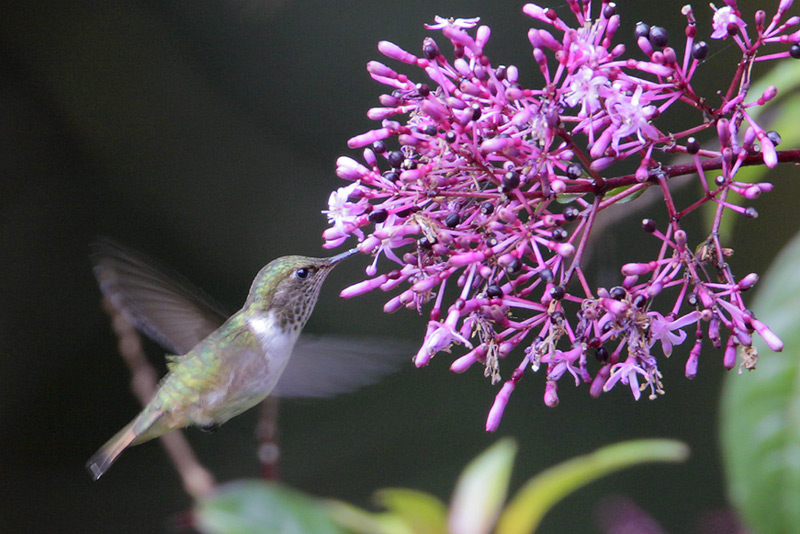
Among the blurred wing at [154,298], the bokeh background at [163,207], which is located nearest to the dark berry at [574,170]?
the blurred wing at [154,298]

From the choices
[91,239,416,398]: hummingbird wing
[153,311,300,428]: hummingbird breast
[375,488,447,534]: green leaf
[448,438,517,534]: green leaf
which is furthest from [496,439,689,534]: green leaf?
[153,311,300,428]: hummingbird breast

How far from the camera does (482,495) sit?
5.96 ft

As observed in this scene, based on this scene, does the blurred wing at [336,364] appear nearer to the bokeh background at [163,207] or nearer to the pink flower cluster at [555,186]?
the pink flower cluster at [555,186]

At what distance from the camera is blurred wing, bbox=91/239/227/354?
1.38 metres

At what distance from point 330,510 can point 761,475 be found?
943 mm

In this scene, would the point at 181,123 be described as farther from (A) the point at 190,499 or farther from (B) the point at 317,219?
(A) the point at 190,499

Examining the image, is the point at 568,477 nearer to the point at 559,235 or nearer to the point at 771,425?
the point at 771,425

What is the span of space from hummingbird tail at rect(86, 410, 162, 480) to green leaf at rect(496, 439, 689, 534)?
2.73ft

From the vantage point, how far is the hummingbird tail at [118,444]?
4.60 ft

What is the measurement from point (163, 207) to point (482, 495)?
1785mm

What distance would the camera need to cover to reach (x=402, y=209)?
91 cm

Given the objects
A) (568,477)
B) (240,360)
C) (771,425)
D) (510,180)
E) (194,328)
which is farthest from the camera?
(568,477)

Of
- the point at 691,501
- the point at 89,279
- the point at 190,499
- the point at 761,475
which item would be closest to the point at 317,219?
the point at 89,279

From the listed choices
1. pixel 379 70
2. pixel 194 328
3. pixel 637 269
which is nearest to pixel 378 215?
pixel 379 70
